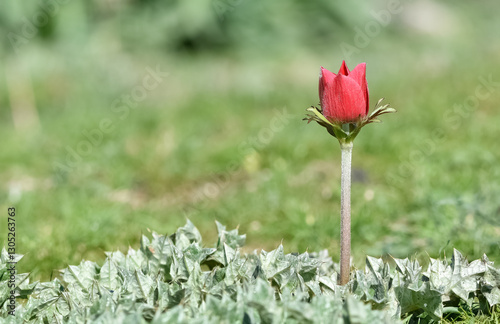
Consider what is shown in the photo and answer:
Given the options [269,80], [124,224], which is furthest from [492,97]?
[124,224]

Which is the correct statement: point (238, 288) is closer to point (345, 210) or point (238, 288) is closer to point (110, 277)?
point (345, 210)

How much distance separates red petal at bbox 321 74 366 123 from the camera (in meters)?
2.04

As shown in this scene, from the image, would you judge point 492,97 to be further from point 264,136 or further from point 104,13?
point 104,13

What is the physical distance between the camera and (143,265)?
2.54m

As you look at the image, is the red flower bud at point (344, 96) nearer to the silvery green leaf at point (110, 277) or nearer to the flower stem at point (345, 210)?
the flower stem at point (345, 210)

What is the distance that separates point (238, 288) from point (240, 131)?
3.46 meters

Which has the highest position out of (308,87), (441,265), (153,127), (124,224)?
(308,87)

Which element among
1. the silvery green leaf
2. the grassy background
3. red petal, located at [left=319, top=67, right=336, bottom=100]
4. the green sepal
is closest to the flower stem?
the green sepal

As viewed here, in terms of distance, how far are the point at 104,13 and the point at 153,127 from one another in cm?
318

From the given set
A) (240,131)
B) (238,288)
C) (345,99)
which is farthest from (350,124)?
(240,131)

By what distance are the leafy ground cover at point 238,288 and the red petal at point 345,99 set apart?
60 cm

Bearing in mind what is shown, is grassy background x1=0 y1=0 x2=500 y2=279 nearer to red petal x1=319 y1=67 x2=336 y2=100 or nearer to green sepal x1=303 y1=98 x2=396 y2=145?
green sepal x1=303 y1=98 x2=396 y2=145

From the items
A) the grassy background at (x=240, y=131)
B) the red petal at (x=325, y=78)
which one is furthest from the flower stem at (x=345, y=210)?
the grassy background at (x=240, y=131)

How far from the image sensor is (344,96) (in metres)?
2.05
